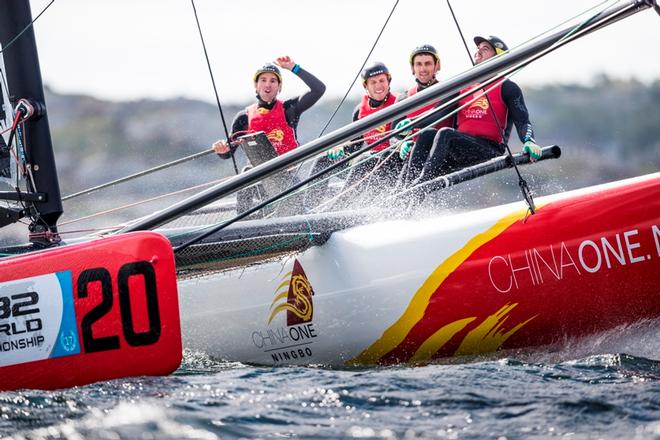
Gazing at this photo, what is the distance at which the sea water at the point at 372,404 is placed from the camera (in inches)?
89.6

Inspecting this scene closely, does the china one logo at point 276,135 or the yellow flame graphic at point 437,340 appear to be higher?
the china one logo at point 276,135

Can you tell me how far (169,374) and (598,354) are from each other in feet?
4.11

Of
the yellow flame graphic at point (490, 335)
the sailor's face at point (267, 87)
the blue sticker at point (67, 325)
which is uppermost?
the sailor's face at point (267, 87)

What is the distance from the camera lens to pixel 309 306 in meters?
3.52

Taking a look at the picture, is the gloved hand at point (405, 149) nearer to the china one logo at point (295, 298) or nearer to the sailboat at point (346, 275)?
the sailboat at point (346, 275)

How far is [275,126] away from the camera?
493cm

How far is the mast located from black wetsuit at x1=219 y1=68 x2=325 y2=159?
49.1 inches

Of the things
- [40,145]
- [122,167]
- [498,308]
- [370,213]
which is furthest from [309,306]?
[122,167]

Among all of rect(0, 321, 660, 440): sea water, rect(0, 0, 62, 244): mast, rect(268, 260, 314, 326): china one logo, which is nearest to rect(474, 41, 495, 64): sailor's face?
rect(268, 260, 314, 326): china one logo

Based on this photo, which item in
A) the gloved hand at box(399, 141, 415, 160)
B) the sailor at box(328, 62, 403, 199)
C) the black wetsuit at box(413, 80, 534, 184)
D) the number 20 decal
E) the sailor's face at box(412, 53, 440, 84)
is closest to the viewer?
the number 20 decal

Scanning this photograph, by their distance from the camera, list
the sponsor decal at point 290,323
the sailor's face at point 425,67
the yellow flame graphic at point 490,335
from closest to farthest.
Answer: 1. the yellow flame graphic at point 490,335
2. the sponsor decal at point 290,323
3. the sailor's face at point 425,67

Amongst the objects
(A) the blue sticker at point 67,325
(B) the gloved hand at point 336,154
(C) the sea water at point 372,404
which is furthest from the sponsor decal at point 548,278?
(B) the gloved hand at point 336,154

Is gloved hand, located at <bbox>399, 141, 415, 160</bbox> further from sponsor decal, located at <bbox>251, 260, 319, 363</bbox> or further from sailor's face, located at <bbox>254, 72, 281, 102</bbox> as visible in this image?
sailor's face, located at <bbox>254, 72, 281, 102</bbox>

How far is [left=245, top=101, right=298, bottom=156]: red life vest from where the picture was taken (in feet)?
16.1
